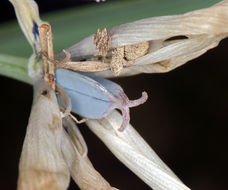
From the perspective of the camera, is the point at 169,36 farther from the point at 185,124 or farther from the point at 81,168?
the point at 185,124

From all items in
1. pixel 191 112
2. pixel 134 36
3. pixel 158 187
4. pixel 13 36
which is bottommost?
pixel 191 112

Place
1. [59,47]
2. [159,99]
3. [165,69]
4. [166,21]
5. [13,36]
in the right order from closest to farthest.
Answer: [166,21] → [165,69] → [59,47] → [13,36] → [159,99]

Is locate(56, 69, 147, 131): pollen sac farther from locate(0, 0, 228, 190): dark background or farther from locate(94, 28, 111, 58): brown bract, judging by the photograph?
locate(0, 0, 228, 190): dark background

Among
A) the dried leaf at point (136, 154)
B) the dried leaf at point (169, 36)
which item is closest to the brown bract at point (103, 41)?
the dried leaf at point (169, 36)

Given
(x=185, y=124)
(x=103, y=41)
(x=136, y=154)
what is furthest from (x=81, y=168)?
(x=185, y=124)

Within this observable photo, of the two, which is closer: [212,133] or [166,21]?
[166,21]

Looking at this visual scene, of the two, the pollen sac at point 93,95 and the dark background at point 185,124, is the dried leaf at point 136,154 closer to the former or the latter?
the pollen sac at point 93,95

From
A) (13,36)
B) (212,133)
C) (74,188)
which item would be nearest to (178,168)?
(212,133)

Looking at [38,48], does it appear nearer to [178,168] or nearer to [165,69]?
[165,69]
